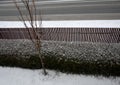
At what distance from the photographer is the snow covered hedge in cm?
593

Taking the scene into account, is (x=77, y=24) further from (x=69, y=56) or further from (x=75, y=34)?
(x=69, y=56)

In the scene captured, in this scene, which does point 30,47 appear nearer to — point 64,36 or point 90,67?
point 64,36

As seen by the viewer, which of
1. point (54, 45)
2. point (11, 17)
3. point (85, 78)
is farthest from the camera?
point (11, 17)

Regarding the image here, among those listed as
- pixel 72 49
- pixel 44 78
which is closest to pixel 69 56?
pixel 72 49

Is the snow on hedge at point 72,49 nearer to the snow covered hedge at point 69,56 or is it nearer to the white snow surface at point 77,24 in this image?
the snow covered hedge at point 69,56

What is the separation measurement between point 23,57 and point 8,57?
0.73 meters

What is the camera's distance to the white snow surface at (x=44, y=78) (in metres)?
5.75

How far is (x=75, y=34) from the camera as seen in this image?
8008mm

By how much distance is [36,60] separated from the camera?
258 inches

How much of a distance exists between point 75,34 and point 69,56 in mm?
1904

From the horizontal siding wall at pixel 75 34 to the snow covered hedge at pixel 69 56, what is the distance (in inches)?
21.9

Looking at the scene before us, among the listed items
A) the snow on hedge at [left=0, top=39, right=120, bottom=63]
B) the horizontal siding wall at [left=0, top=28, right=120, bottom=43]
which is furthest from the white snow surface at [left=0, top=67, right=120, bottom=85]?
the horizontal siding wall at [left=0, top=28, right=120, bottom=43]

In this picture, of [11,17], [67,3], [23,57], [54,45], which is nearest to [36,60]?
[23,57]

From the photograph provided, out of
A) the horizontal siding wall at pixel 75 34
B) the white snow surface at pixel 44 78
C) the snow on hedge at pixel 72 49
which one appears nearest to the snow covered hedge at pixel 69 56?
the snow on hedge at pixel 72 49
